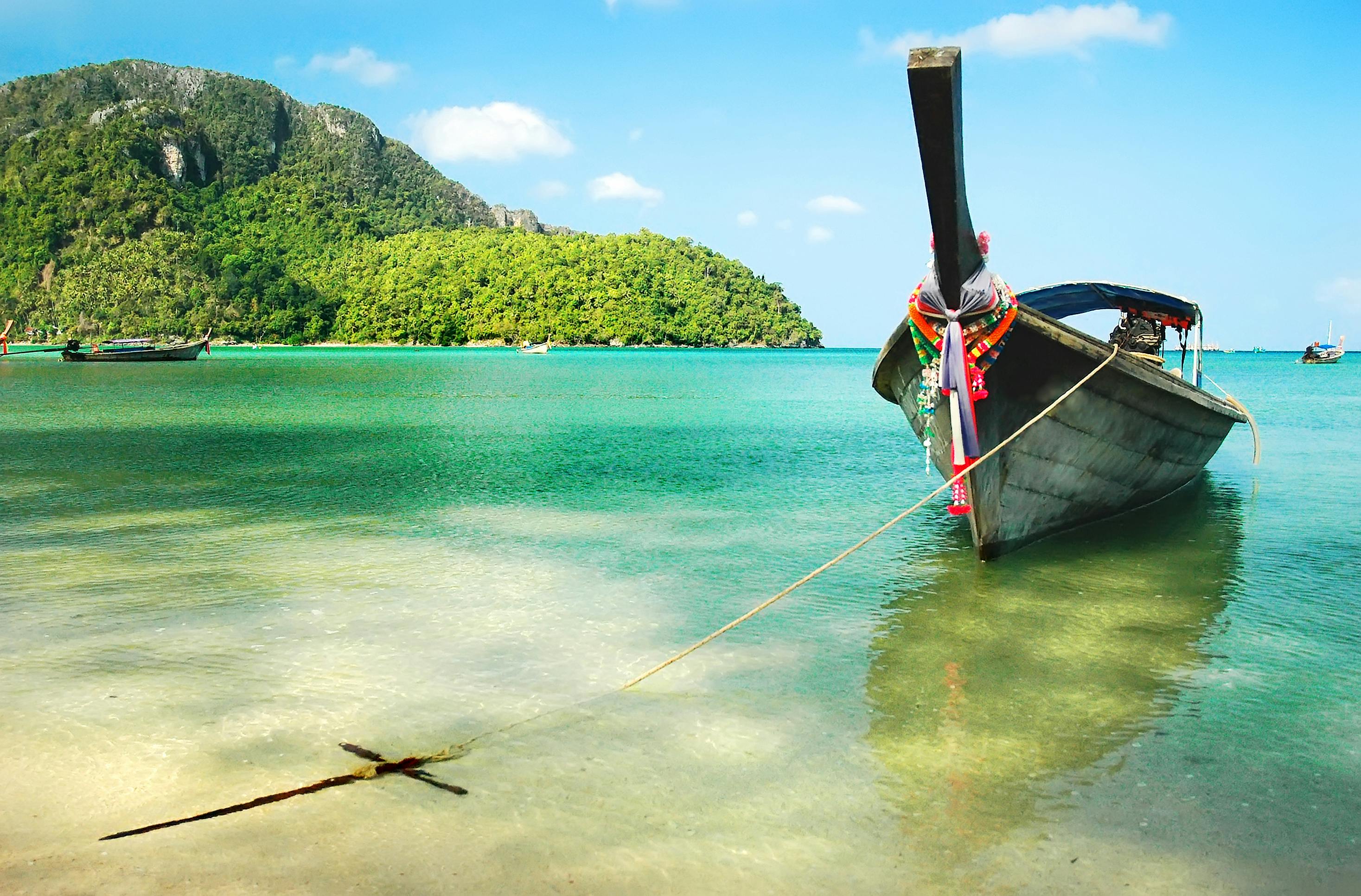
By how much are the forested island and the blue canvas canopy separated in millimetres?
115729

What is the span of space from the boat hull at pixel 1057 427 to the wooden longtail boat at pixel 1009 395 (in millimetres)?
16

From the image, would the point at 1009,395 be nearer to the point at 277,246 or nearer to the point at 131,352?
the point at 131,352

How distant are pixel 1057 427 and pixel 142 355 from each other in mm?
68361

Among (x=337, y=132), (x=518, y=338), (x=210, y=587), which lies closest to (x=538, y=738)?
(x=210, y=587)

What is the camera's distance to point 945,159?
6.44 meters

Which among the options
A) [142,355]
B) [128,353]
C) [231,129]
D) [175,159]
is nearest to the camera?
[128,353]

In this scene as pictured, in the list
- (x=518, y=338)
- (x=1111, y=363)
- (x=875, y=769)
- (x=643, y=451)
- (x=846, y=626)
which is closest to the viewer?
(x=875, y=769)

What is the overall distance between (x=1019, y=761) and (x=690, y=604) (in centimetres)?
366

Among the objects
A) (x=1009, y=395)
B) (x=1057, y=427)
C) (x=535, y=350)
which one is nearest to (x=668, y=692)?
(x=1009, y=395)

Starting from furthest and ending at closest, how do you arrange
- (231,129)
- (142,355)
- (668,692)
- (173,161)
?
(231,129)
(173,161)
(142,355)
(668,692)

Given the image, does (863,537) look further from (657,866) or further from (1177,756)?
(657,866)

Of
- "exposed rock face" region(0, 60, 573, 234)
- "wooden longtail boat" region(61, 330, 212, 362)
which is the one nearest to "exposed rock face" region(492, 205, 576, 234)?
"exposed rock face" region(0, 60, 573, 234)

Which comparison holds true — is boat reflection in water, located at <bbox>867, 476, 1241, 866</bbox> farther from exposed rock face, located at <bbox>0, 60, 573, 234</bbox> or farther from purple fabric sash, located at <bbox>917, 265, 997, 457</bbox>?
exposed rock face, located at <bbox>0, 60, 573, 234</bbox>

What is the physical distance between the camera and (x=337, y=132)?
18275 cm
